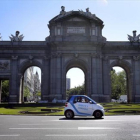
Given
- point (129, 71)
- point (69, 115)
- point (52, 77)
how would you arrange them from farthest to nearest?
point (129, 71) < point (52, 77) < point (69, 115)

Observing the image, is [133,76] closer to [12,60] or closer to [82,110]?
[12,60]

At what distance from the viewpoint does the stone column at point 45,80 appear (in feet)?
183

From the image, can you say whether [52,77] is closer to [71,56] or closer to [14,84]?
[71,56]

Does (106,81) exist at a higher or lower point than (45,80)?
lower

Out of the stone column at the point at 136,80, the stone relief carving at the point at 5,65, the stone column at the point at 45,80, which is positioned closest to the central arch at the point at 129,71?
the stone column at the point at 136,80

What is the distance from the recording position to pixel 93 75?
5372 cm

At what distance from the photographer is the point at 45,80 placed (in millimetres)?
56625

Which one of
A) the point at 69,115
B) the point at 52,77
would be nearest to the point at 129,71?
the point at 52,77

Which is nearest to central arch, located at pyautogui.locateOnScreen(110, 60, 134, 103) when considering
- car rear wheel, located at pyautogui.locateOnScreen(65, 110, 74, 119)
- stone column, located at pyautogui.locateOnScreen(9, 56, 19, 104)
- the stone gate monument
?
the stone gate monument

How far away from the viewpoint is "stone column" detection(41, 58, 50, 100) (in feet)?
183

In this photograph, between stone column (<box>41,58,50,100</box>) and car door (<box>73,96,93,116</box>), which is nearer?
car door (<box>73,96,93,116</box>)

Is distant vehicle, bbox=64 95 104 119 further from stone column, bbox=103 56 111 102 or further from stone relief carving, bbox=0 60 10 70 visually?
stone relief carving, bbox=0 60 10 70

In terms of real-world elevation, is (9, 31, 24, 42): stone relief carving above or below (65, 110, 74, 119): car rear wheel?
above

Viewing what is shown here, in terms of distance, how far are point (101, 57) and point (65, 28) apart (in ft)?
38.1
